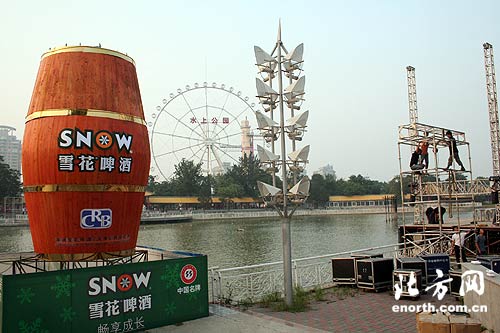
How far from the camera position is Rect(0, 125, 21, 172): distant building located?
175 metres

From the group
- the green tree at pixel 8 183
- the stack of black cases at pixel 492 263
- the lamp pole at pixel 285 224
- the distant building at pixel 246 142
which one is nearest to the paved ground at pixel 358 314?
the lamp pole at pixel 285 224

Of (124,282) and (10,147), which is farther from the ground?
(10,147)

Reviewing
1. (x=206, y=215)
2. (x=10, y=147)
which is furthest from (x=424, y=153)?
(x=10, y=147)

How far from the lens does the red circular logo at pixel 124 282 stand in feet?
22.8

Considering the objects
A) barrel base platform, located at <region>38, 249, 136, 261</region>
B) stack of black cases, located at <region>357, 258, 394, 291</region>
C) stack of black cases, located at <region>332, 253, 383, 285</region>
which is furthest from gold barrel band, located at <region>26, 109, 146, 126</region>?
stack of black cases, located at <region>357, 258, 394, 291</region>

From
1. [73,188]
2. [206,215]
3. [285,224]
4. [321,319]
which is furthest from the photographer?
[206,215]

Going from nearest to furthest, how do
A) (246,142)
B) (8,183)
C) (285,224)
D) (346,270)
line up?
(285,224) → (346,270) → (8,183) → (246,142)

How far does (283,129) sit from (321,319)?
3797 mm

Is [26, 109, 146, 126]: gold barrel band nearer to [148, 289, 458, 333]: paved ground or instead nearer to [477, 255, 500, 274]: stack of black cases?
[148, 289, 458, 333]: paved ground

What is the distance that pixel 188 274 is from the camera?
7699 millimetres

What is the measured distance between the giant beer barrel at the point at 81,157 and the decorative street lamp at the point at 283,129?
8.69 ft

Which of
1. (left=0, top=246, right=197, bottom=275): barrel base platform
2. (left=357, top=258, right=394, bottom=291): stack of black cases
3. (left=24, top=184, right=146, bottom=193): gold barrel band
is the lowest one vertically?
(left=357, top=258, right=394, bottom=291): stack of black cases

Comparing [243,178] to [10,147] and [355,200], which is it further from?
[10,147]

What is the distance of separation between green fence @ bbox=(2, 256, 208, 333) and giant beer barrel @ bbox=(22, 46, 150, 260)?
2.13ft
